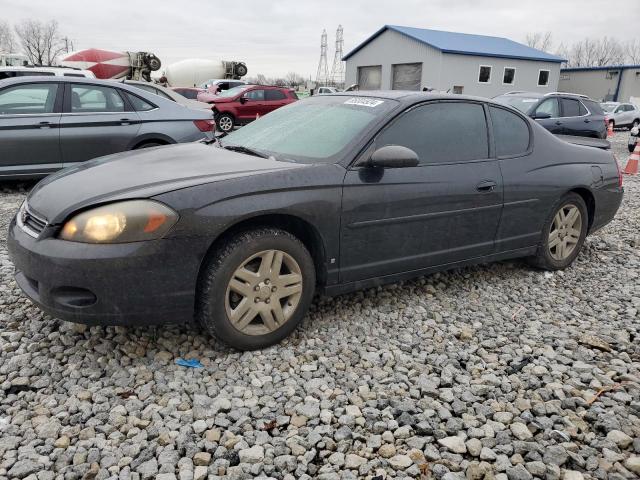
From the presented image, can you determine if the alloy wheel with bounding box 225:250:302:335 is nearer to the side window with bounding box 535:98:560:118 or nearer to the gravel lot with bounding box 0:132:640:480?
the gravel lot with bounding box 0:132:640:480

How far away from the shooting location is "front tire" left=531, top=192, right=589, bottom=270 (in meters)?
4.21

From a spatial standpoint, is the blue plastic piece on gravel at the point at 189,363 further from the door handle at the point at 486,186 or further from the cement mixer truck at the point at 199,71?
the cement mixer truck at the point at 199,71

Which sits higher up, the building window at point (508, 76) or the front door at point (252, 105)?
the building window at point (508, 76)

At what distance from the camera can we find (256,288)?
278 cm

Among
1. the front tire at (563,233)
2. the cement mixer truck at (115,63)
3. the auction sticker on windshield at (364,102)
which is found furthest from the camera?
the cement mixer truck at (115,63)

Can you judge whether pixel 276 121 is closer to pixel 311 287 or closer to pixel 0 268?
pixel 311 287

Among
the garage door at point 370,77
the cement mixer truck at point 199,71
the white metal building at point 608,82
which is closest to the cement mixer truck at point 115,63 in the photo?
the cement mixer truck at point 199,71

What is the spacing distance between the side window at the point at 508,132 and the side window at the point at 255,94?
13.9 m

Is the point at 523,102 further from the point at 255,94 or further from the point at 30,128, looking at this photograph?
the point at 30,128

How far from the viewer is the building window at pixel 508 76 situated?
3189cm

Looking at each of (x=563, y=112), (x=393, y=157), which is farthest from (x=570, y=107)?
(x=393, y=157)

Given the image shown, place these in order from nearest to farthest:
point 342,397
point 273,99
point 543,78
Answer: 1. point 342,397
2. point 273,99
3. point 543,78

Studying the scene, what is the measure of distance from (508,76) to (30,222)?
34.0m

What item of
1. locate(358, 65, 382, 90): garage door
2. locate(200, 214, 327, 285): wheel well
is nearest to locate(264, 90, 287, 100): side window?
locate(200, 214, 327, 285): wheel well
